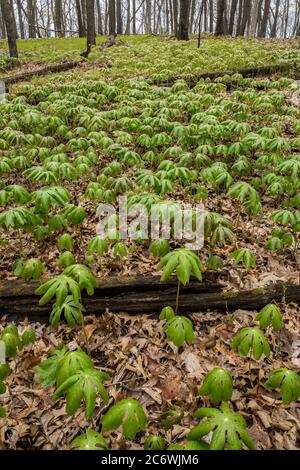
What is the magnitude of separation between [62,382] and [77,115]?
5.79 meters

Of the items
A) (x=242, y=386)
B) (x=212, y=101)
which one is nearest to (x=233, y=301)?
(x=242, y=386)

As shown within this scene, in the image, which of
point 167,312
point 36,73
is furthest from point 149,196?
point 36,73

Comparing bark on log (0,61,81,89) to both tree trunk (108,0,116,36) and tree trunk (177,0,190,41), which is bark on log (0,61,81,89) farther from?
tree trunk (108,0,116,36)

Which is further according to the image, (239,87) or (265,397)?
(239,87)

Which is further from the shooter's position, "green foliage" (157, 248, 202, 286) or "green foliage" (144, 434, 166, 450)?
"green foliage" (157, 248, 202, 286)

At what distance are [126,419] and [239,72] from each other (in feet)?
30.9

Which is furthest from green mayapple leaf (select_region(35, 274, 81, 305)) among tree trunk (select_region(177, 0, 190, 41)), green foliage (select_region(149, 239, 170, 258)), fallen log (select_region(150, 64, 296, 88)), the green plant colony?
tree trunk (select_region(177, 0, 190, 41))

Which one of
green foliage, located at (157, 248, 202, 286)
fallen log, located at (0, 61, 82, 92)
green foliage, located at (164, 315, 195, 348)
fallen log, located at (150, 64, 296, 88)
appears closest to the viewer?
green foliage, located at (157, 248, 202, 286)

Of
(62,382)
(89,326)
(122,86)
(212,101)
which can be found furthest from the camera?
(122,86)

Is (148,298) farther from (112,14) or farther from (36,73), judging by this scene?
(112,14)

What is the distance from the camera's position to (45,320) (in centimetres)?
347

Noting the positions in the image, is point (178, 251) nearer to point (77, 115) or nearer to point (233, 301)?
point (233, 301)

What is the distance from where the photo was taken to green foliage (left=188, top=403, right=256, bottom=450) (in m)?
1.90

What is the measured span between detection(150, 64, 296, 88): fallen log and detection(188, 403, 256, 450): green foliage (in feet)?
27.1
